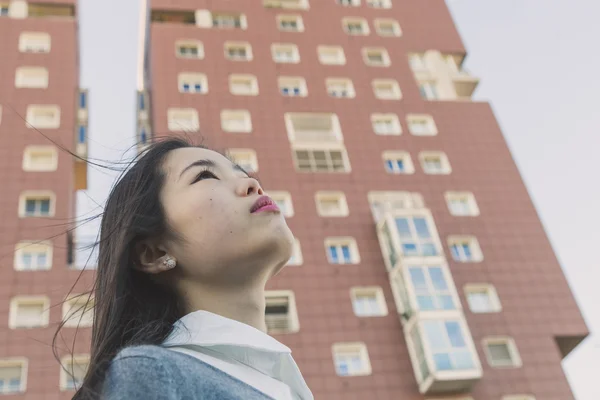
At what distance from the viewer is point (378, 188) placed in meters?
28.3

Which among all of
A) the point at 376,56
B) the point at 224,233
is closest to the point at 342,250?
the point at 376,56

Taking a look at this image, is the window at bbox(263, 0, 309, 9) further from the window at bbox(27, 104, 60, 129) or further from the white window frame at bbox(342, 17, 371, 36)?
the window at bbox(27, 104, 60, 129)

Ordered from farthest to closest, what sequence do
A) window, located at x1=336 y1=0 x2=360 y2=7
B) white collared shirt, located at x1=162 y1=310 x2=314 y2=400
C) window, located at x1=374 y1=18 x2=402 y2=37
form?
window, located at x1=336 y1=0 x2=360 y2=7
window, located at x1=374 y1=18 x2=402 y2=37
white collared shirt, located at x1=162 y1=310 x2=314 y2=400

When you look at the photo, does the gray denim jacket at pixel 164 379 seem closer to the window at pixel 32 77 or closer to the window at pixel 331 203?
the window at pixel 331 203

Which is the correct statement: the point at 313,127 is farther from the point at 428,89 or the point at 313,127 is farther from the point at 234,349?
the point at 234,349

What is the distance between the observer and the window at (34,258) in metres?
23.8

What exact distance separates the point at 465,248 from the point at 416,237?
266 cm

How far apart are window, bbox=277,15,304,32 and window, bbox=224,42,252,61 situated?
8.61 ft

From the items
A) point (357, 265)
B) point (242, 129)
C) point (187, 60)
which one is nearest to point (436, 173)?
point (357, 265)

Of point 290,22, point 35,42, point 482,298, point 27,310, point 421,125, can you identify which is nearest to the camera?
point 27,310

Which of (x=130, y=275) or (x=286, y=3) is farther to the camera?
(x=286, y=3)

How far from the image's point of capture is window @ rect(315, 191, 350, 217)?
89.9 ft

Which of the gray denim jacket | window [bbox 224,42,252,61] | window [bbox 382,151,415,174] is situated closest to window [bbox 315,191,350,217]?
window [bbox 382,151,415,174]

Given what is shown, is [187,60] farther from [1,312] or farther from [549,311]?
[549,311]
